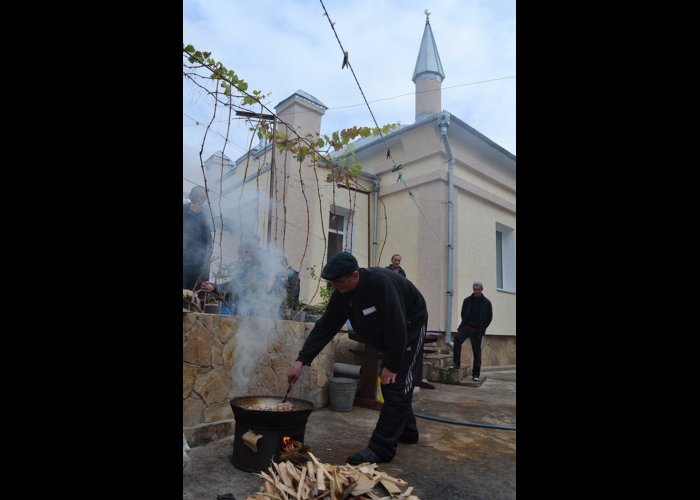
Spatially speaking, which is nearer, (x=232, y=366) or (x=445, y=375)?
(x=232, y=366)

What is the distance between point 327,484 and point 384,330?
1.70 metres

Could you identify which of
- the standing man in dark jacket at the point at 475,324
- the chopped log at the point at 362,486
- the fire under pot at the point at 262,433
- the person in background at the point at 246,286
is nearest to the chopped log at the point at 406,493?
the chopped log at the point at 362,486

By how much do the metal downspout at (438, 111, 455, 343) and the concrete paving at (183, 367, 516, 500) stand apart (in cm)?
343

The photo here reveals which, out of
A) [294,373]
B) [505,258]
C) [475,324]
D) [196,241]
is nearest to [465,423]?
[294,373]

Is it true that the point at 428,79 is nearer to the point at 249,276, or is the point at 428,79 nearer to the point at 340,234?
the point at 340,234

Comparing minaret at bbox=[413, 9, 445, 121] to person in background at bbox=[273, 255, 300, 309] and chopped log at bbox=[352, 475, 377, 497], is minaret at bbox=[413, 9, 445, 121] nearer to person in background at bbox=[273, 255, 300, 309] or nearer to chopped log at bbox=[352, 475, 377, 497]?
person in background at bbox=[273, 255, 300, 309]

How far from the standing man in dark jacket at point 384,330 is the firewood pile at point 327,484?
0.71 meters

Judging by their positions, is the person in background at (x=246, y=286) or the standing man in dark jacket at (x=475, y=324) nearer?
the person in background at (x=246, y=286)

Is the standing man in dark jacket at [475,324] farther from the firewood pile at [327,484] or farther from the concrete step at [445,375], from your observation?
the firewood pile at [327,484]

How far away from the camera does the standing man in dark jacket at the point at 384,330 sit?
13.7 ft

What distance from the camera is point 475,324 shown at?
10016 mm
